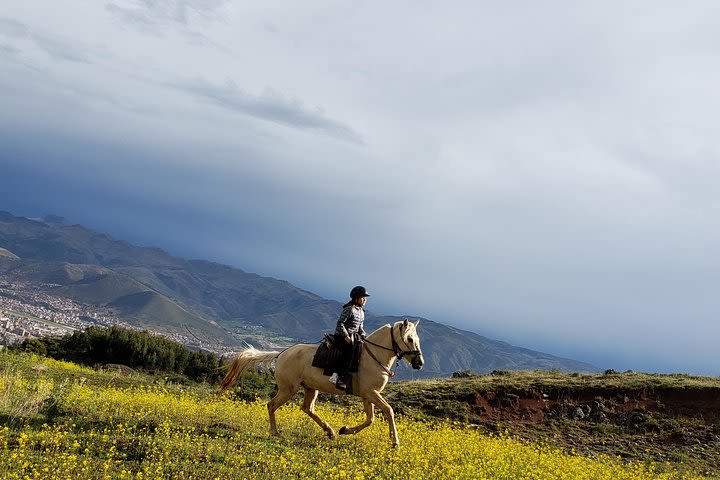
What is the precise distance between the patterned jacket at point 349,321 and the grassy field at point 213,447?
7.78 ft

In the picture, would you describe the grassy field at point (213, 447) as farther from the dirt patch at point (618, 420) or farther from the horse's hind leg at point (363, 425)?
the dirt patch at point (618, 420)

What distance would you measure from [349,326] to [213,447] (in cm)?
402

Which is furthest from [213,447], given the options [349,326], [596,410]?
[596,410]

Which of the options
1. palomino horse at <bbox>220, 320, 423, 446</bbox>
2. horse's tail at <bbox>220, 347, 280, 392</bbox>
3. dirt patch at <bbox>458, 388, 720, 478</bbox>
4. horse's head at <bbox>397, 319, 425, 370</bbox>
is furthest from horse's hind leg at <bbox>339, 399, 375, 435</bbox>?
dirt patch at <bbox>458, 388, 720, 478</bbox>

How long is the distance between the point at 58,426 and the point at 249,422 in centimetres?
428

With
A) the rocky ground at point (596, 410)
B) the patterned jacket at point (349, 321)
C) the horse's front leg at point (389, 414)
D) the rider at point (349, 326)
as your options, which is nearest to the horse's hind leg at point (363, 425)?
the horse's front leg at point (389, 414)

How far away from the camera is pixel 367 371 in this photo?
11695mm

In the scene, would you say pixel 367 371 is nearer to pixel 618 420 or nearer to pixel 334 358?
pixel 334 358

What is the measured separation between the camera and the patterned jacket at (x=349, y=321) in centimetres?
1184

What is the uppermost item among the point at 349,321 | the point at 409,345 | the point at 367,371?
the point at 349,321

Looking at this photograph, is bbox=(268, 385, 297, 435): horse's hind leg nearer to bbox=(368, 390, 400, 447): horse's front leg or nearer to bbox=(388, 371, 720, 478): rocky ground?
bbox=(368, 390, 400, 447): horse's front leg

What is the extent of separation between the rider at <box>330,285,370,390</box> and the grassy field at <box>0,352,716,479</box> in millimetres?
1443

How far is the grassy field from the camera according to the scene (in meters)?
8.09

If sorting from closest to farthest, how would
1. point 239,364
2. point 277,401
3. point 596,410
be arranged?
point 277,401
point 239,364
point 596,410
